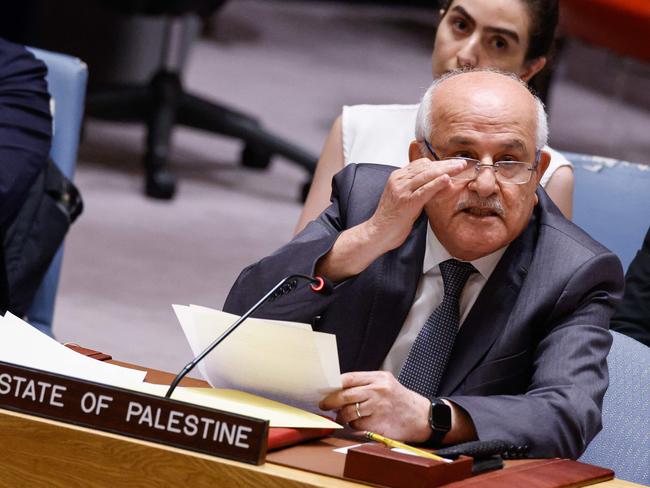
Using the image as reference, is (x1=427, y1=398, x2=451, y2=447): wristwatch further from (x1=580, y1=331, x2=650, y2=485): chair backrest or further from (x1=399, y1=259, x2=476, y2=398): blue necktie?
(x1=580, y1=331, x2=650, y2=485): chair backrest

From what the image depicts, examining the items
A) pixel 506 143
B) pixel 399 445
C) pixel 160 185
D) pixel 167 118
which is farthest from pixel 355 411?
pixel 167 118

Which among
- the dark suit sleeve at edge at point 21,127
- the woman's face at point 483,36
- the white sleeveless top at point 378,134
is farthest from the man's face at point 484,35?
the dark suit sleeve at edge at point 21,127

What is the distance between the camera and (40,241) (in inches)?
121

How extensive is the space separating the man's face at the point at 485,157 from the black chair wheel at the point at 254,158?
3946mm

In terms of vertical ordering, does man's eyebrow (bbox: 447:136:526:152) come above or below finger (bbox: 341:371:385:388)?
above

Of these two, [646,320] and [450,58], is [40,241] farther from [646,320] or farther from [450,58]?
[646,320]

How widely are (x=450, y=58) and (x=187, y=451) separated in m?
1.49

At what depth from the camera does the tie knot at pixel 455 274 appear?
2.15 metres

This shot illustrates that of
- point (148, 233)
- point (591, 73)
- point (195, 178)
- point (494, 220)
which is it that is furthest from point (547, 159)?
point (591, 73)

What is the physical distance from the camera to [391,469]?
60.9 inches

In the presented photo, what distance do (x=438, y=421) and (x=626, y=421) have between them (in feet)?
1.58

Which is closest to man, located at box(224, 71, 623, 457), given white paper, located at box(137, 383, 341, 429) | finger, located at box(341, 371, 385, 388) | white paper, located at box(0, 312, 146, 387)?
finger, located at box(341, 371, 385, 388)

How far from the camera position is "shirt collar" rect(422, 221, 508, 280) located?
215 cm

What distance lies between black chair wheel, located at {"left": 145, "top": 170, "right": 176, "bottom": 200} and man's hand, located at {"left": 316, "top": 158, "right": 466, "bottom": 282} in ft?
11.1
